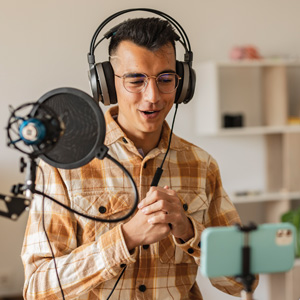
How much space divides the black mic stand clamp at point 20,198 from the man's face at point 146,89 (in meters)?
0.46

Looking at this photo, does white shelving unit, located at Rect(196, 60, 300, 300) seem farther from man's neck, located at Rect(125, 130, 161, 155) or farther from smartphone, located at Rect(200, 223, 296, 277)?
smartphone, located at Rect(200, 223, 296, 277)

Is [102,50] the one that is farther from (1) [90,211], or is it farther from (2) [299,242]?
(1) [90,211]

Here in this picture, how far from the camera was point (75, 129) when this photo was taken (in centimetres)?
96

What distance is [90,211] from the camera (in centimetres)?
137

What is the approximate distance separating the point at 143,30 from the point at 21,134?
0.61 m

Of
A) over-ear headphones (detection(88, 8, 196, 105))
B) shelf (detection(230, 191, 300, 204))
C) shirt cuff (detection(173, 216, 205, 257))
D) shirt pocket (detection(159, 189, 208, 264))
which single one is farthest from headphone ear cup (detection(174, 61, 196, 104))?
shelf (detection(230, 191, 300, 204))

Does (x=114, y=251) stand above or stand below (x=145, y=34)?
below

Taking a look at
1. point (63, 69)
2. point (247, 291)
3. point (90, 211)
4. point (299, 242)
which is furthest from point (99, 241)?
point (299, 242)

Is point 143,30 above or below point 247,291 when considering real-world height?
above

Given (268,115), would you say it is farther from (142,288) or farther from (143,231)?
(143,231)

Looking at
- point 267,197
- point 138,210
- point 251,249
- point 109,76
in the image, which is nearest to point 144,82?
point 109,76

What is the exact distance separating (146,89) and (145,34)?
157 millimetres

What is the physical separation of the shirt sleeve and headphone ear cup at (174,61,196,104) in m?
0.40

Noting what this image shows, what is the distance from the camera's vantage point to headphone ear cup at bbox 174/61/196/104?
145 cm
